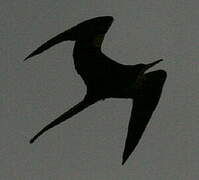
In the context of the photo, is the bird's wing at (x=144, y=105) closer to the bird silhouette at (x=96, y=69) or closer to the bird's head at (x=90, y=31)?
the bird silhouette at (x=96, y=69)

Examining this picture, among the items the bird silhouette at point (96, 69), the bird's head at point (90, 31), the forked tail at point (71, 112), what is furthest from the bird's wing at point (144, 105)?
the bird's head at point (90, 31)

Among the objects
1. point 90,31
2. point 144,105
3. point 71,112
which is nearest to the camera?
point 71,112

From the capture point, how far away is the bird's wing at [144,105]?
9508mm

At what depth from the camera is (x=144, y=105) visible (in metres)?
9.84

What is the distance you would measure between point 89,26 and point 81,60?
1.61 ft

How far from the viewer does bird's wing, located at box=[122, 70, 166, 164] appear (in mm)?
9508

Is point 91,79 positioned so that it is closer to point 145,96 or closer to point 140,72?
point 140,72

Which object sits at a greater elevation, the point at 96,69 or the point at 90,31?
the point at 90,31

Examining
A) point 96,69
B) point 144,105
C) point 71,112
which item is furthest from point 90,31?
point 144,105

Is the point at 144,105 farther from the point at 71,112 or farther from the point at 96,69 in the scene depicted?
the point at 71,112

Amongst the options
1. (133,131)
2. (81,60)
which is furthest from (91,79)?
(133,131)

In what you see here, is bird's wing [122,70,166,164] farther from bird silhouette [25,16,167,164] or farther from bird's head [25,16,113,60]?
bird's head [25,16,113,60]

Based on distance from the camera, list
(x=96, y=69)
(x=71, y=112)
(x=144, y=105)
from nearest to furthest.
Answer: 1. (x=71, y=112)
2. (x=96, y=69)
3. (x=144, y=105)

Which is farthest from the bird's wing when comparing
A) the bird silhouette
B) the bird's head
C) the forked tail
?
the bird's head
